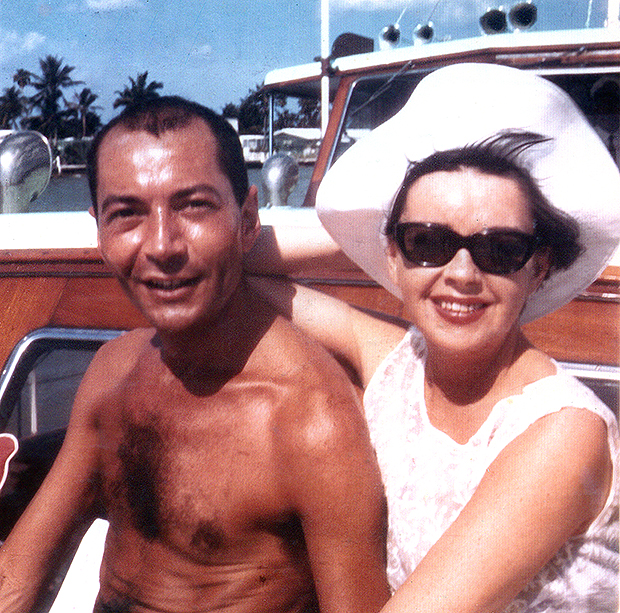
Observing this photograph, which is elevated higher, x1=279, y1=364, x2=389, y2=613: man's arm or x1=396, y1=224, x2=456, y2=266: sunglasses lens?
x1=396, y1=224, x2=456, y2=266: sunglasses lens

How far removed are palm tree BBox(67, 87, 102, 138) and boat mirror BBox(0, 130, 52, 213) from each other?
60 cm

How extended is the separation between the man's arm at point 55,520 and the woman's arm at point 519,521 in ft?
2.93

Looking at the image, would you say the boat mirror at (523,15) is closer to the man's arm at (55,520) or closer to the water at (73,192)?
the water at (73,192)

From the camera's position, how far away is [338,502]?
128cm

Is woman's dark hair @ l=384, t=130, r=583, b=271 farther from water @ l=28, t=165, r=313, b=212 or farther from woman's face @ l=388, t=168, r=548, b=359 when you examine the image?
water @ l=28, t=165, r=313, b=212

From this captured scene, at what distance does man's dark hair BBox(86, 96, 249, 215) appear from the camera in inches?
54.4

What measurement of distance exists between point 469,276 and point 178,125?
645 millimetres

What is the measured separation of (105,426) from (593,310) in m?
1.17

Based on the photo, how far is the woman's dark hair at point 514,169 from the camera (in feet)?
3.87

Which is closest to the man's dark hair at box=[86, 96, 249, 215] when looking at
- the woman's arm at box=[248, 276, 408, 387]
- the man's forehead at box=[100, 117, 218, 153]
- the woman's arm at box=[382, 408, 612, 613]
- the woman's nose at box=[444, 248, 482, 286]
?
the man's forehead at box=[100, 117, 218, 153]

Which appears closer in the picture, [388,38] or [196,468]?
[196,468]

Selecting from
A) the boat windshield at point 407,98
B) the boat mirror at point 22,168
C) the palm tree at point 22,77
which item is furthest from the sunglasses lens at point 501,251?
the boat mirror at point 22,168

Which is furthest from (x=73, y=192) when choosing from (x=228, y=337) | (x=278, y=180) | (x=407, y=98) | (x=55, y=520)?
(x=228, y=337)

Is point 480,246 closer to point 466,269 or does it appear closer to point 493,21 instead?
point 466,269
